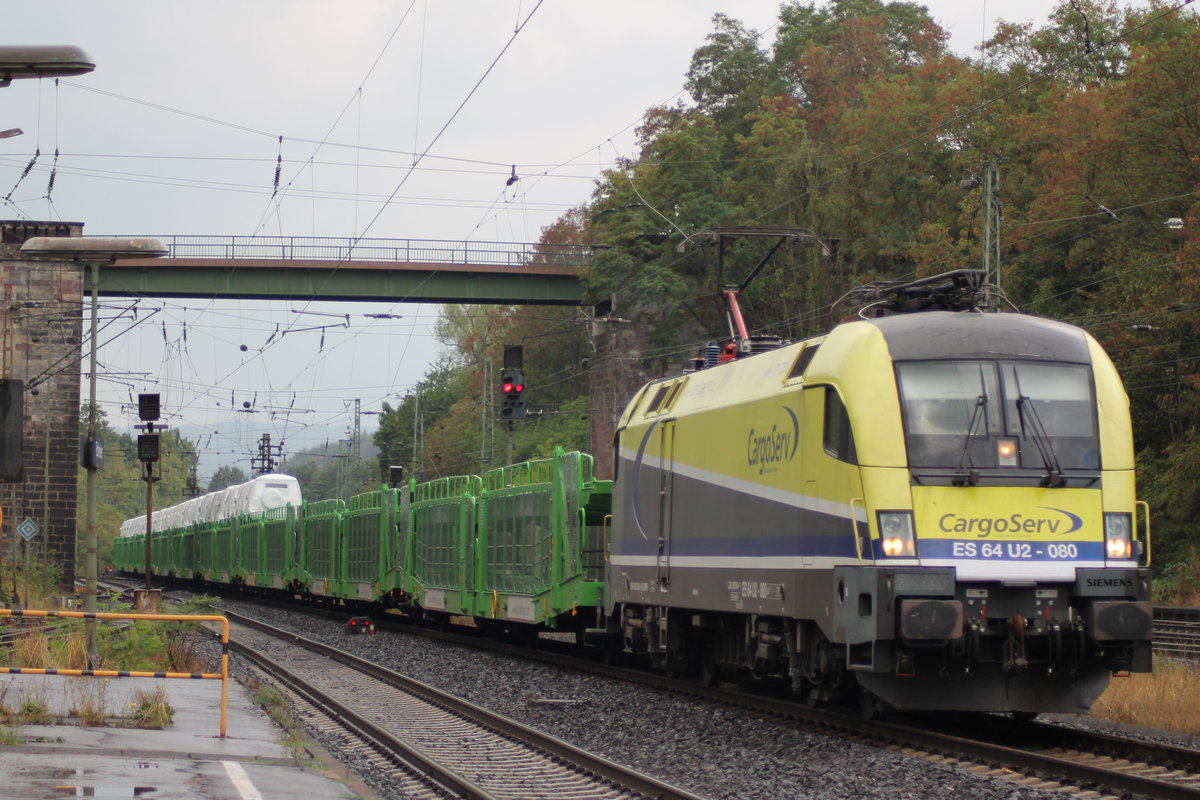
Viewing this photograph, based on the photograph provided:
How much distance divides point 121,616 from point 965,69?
48673 mm

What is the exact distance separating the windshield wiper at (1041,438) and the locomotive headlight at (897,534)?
1.22 meters

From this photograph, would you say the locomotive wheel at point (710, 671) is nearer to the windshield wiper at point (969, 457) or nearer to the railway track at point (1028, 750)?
the railway track at point (1028, 750)

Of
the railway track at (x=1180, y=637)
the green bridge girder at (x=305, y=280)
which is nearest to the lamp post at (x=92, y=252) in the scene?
the railway track at (x=1180, y=637)

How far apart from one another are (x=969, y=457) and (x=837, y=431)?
1.09m

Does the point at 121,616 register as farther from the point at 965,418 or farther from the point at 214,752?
the point at 965,418

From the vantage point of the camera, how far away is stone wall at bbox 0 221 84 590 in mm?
49219

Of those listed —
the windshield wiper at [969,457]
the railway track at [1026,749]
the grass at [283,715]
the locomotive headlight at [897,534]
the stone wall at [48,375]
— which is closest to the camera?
the railway track at [1026,749]

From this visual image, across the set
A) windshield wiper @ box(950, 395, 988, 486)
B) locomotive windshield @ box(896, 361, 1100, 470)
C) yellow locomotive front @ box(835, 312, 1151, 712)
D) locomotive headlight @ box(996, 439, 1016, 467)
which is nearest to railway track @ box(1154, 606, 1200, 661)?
yellow locomotive front @ box(835, 312, 1151, 712)

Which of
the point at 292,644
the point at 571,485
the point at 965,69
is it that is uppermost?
the point at 965,69

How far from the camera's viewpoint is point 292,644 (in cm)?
2842

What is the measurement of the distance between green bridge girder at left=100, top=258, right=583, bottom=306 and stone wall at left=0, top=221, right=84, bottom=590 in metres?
5.25

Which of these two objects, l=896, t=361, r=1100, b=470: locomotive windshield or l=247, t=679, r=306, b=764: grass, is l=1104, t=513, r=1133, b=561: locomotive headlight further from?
l=247, t=679, r=306, b=764: grass

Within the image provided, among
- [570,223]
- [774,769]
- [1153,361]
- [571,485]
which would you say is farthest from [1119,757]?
[570,223]

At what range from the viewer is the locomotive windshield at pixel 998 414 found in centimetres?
1229
